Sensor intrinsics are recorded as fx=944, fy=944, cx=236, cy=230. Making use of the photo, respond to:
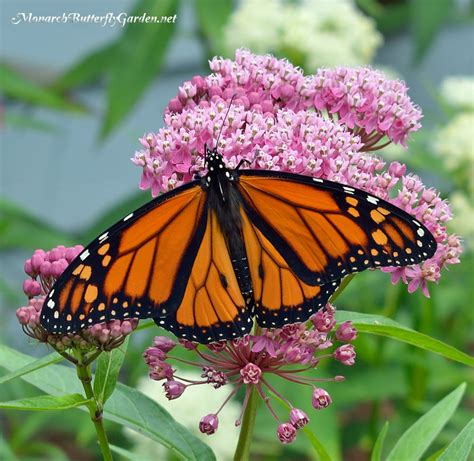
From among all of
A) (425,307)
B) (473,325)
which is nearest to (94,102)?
(473,325)

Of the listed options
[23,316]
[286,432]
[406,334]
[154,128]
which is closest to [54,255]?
[23,316]

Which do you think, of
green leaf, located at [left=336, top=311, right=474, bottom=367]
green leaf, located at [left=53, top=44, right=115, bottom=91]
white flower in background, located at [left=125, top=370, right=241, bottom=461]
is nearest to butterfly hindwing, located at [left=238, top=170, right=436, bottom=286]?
green leaf, located at [left=336, top=311, right=474, bottom=367]

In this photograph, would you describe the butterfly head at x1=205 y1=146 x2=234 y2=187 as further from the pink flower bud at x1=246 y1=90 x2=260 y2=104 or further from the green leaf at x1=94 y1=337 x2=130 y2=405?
the green leaf at x1=94 y1=337 x2=130 y2=405

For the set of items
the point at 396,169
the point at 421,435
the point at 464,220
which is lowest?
the point at 421,435

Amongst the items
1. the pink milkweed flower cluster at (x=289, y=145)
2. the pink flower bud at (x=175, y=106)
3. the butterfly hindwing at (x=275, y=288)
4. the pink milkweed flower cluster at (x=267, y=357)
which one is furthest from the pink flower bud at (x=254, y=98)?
the pink milkweed flower cluster at (x=267, y=357)

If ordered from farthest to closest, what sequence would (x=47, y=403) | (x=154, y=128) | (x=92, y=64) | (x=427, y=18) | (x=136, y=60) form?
(x=154, y=128) → (x=427, y=18) → (x=92, y=64) → (x=136, y=60) → (x=47, y=403)

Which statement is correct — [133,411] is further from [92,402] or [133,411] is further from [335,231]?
[335,231]
